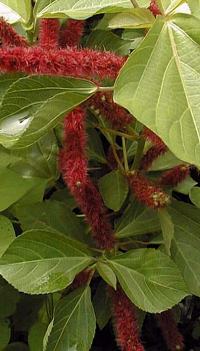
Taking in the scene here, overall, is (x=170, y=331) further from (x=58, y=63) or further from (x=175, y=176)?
(x=58, y=63)

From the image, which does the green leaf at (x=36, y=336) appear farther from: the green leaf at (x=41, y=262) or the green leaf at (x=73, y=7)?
the green leaf at (x=73, y=7)

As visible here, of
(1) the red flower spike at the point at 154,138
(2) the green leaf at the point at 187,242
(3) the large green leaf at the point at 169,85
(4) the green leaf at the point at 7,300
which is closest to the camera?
(3) the large green leaf at the point at 169,85

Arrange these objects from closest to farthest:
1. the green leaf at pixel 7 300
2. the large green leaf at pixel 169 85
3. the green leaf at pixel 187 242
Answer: the large green leaf at pixel 169 85 < the green leaf at pixel 187 242 < the green leaf at pixel 7 300

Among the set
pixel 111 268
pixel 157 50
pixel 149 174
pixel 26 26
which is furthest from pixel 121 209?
pixel 157 50

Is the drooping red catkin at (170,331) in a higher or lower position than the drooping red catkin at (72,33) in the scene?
lower

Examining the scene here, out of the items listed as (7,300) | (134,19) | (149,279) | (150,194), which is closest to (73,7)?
(134,19)

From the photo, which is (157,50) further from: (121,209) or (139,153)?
(121,209)

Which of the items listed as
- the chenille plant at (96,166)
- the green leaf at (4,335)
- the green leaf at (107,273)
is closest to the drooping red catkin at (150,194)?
the chenille plant at (96,166)
